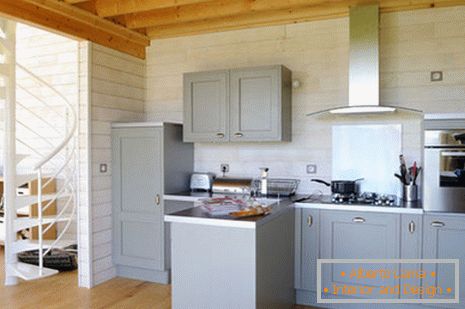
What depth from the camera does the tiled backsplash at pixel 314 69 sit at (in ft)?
10.8

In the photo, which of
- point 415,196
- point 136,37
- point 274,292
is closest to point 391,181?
point 415,196

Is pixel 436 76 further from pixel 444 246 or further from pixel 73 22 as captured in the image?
pixel 73 22

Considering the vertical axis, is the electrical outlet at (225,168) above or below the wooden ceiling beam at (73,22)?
below

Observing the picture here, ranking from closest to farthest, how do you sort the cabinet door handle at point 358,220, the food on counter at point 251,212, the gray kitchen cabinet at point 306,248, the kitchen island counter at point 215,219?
the kitchen island counter at point 215,219
the food on counter at point 251,212
the cabinet door handle at point 358,220
the gray kitchen cabinet at point 306,248

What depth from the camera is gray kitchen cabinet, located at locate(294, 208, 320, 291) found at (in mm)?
3129

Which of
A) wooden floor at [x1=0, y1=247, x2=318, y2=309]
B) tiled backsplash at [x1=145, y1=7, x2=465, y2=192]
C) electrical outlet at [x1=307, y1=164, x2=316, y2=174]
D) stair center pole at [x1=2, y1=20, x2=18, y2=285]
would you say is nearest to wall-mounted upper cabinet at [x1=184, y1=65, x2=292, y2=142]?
tiled backsplash at [x1=145, y1=7, x2=465, y2=192]

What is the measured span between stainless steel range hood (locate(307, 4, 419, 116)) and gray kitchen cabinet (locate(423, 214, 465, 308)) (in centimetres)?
98

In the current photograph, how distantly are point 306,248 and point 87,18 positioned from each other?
283 cm

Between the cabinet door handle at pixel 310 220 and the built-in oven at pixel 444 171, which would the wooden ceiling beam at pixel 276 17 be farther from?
the cabinet door handle at pixel 310 220

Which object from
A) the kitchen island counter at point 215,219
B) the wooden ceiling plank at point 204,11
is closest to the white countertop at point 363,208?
the kitchen island counter at point 215,219

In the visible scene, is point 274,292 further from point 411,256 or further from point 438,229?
point 438,229

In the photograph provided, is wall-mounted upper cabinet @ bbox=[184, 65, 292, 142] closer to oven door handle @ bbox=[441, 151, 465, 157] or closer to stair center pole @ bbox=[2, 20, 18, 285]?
oven door handle @ bbox=[441, 151, 465, 157]

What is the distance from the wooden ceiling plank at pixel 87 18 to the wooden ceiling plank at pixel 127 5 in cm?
11

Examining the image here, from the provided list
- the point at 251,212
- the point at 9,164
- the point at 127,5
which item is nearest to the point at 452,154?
the point at 251,212
